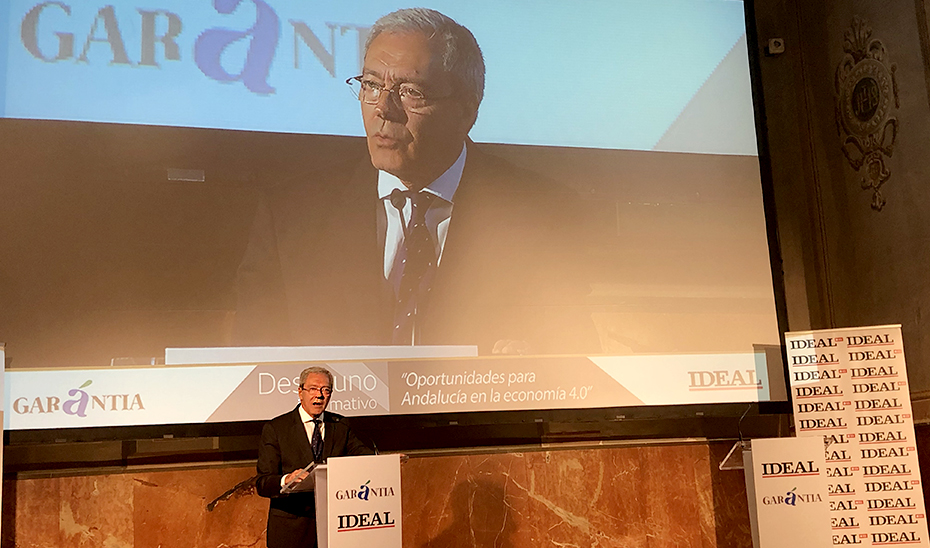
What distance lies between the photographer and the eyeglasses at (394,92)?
4457mm

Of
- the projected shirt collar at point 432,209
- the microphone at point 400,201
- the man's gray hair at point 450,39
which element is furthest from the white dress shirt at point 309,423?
the man's gray hair at point 450,39

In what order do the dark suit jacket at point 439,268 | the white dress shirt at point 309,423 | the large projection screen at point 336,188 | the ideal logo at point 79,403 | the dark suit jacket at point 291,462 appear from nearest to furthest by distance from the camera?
the dark suit jacket at point 291,462, the white dress shirt at point 309,423, the ideal logo at point 79,403, the large projection screen at point 336,188, the dark suit jacket at point 439,268

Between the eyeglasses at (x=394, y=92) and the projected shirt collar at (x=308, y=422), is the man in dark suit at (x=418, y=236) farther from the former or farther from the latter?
the projected shirt collar at (x=308, y=422)

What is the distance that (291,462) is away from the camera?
3.59 meters

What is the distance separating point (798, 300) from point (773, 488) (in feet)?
4.76

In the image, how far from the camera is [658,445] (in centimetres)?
452

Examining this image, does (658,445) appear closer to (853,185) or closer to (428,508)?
(428,508)

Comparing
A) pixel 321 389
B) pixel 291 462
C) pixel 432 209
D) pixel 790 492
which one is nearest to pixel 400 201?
pixel 432 209

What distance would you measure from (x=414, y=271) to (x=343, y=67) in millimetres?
1102

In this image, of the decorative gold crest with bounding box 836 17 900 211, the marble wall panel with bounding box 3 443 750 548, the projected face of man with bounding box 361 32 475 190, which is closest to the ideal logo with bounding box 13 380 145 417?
the marble wall panel with bounding box 3 443 750 548

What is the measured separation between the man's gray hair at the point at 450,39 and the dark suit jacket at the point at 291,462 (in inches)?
74.9

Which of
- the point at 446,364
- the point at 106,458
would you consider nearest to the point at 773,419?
the point at 446,364

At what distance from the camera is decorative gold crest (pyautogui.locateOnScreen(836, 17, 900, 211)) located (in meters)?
4.70

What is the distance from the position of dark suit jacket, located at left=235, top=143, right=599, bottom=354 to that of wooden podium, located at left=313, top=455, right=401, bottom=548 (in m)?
1.03
